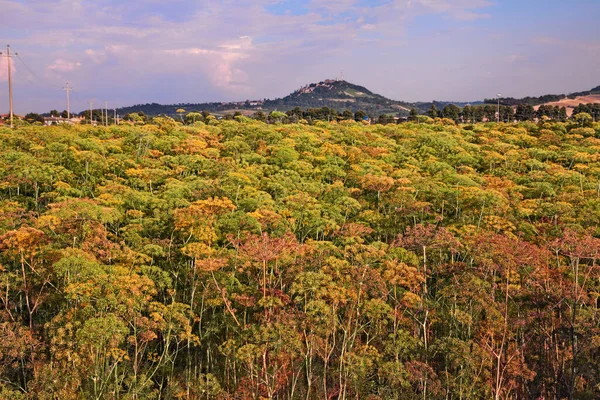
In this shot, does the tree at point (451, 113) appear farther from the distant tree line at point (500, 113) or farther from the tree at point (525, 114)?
the tree at point (525, 114)

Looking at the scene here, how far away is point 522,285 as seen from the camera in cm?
2156

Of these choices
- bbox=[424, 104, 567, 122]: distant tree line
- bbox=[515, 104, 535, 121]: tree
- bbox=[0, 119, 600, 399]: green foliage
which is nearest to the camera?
bbox=[0, 119, 600, 399]: green foliage

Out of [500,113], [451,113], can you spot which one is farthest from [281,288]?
[500,113]

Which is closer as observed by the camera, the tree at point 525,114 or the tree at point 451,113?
the tree at point 451,113

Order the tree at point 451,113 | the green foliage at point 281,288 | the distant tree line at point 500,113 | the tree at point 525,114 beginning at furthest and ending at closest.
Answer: the tree at point 525,114 → the distant tree line at point 500,113 → the tree at point 451,113 → the green foliage at point 281,288

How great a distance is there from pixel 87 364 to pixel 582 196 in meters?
26.0

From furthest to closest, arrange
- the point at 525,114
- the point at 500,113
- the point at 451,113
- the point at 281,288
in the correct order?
the point at 500,113 → the point at 525,114 → the point at 451,113 → the point at 281,288

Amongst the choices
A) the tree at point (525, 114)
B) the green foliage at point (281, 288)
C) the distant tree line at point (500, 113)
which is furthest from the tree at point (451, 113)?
the green foliage at point (281, 288)

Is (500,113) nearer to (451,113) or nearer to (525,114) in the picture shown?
(525,114)

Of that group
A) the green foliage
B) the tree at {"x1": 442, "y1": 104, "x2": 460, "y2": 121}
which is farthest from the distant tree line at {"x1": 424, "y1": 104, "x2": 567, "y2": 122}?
the green foliage

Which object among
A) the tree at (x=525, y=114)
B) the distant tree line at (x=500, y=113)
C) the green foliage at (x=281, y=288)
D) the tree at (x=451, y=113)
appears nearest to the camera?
the green foliage at (x=281, y=288)

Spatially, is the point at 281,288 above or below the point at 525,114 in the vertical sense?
below

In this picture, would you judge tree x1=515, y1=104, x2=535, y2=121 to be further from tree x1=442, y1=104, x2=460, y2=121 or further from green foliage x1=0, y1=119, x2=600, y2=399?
green foliage x1=0, y1=119, x2=600, y2=399

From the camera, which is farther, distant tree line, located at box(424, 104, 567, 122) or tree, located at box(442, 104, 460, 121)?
distant tree line, located at box(424, 104, 567, 122)
